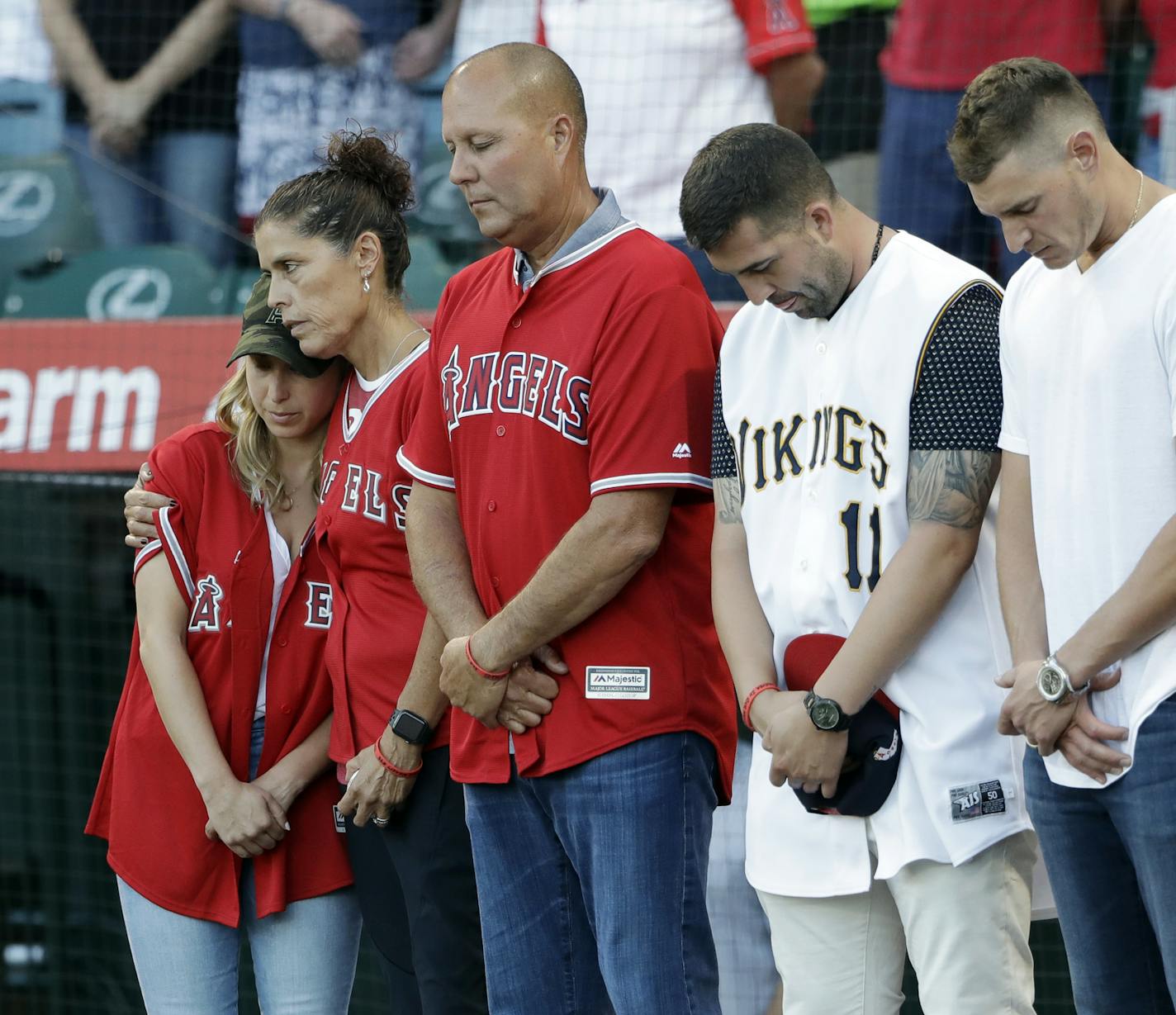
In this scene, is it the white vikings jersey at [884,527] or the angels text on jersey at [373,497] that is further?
the angels text on jersey at [373,497]

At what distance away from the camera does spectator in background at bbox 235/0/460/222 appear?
5352 millimetres

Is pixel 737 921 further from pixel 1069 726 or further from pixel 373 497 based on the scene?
pixel 1069 726

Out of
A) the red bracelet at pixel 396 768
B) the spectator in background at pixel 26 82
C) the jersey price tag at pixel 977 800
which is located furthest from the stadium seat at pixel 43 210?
the jersey price tag at pixel 977 800

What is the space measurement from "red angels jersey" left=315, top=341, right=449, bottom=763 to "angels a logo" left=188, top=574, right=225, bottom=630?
0.22 metres

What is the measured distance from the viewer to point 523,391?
2.56 m

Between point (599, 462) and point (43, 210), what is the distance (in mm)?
3577

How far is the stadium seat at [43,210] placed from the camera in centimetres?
530

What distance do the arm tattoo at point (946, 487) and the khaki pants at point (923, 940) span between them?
47cm

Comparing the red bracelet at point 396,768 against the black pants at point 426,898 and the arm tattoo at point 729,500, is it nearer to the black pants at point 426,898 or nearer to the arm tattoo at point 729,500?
the black pants at point 426,898

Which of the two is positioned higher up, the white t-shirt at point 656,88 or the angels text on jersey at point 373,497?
the white t-shirt at point 656,88

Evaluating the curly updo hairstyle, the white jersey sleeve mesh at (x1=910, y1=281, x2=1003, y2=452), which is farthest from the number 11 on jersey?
the curly updo hairstyle

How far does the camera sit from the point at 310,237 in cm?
288

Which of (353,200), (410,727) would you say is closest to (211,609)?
(410,727)

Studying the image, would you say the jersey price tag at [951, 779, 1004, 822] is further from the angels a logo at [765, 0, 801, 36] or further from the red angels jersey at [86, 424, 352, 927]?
the angels a logo at [765, 0, 801, 36]
